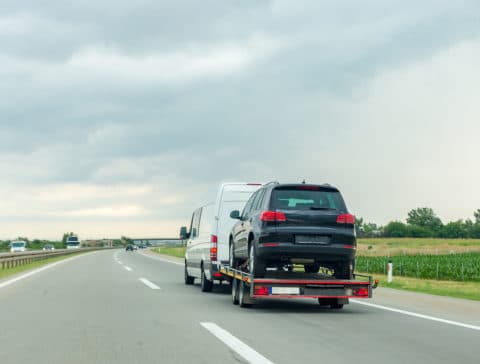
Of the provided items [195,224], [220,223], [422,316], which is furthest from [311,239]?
[195,224]

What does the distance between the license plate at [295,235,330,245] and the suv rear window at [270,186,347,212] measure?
571 millimetres

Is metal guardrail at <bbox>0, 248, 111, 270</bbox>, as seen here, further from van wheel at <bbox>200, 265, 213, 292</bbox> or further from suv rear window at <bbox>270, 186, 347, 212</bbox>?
suv rear window at <bbox>270, 186, 347, 212</bbox>

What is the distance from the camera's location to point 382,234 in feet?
646

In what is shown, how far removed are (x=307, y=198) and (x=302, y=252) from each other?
1071 mm

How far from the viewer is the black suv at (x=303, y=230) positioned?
12414mm

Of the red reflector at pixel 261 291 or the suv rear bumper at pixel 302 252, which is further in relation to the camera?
the suv rear bumper at pixel 302 252

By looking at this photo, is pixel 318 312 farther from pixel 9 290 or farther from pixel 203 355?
pixel 9 290

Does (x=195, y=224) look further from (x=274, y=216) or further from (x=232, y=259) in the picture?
(x=274, y=216)

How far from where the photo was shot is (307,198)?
42.2 ft

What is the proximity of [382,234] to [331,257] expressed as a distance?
189 meters

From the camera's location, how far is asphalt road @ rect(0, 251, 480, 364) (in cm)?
751

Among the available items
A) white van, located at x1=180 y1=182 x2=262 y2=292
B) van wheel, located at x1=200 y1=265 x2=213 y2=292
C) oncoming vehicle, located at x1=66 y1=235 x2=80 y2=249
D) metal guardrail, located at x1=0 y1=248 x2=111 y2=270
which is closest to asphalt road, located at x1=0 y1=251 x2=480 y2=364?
white van, located at x1=180 y1=182 x2=262 y2=292

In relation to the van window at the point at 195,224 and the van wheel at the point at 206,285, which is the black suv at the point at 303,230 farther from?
the van window at the point at 195,224

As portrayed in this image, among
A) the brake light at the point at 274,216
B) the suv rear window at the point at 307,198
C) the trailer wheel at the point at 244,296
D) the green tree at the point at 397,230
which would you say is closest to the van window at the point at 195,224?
the trailer wheel at the point at 244,296
